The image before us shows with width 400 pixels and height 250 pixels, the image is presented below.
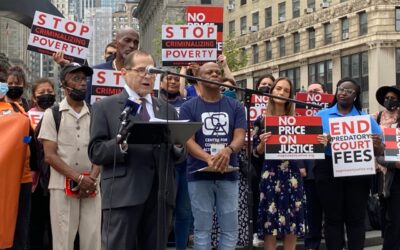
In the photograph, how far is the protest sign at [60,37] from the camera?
35.9 ft

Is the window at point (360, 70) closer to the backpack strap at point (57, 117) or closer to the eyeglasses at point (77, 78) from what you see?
the eyeglasses at point (77, 78)

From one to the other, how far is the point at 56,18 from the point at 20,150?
12.1 feet

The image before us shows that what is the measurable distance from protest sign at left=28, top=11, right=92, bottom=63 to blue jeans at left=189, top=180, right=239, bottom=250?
3577mm

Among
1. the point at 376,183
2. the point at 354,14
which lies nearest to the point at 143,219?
the point at 376,183

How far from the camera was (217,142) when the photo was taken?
27.1 feet

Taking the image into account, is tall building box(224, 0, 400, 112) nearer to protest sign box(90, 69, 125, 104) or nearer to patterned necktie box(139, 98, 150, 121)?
protest sign box(90, 69, 125, 104)

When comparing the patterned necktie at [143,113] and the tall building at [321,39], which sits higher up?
the tall building at [321,39]

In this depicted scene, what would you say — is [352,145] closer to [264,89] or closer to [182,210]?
[264,89]

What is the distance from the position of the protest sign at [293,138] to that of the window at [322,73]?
164 ft

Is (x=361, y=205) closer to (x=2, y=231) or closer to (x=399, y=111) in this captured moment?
(x=399, y=111)

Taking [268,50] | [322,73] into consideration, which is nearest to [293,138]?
[322,73]

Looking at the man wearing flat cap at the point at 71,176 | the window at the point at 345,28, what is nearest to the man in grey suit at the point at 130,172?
the man wearing flat cap at the point at 71,176

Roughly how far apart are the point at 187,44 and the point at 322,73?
49431mm

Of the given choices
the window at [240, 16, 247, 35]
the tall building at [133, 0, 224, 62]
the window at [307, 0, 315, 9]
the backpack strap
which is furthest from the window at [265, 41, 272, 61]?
the backpack strap
